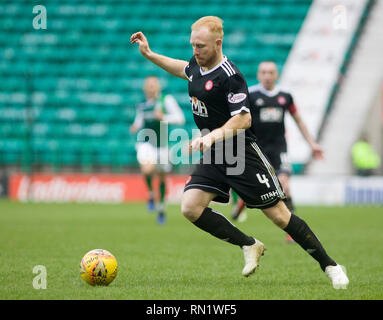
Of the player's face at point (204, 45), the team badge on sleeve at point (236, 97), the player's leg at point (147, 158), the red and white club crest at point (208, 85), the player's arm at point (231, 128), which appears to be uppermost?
the player's face at point (204, 45)

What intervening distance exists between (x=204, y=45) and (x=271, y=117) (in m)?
4.38

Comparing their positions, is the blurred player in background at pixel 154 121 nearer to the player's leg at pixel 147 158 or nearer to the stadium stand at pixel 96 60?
the player's leg at pixel 147 158

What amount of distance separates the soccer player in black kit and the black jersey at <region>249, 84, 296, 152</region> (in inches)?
148

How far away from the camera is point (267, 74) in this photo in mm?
9781

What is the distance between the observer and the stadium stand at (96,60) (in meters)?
22.5

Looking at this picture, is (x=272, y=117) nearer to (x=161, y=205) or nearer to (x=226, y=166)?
(x=161, y=205)

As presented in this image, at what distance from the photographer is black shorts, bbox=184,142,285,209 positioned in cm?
578

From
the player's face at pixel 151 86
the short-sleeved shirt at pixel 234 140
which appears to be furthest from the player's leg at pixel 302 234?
the player's face at pixel 151 86

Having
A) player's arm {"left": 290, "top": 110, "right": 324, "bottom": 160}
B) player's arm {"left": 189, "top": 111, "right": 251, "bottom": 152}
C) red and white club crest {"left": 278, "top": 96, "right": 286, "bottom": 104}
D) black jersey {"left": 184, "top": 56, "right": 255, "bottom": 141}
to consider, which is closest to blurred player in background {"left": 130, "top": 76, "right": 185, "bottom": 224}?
red and white club crest {"left": 278, "top": 96, "right": 286, "bottom": 104}

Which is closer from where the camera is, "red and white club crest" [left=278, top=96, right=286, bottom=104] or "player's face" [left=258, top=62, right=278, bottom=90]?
"player's face" [left=258, top=62, right=278, bottom=90]

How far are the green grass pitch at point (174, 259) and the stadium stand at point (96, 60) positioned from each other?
8690 mm

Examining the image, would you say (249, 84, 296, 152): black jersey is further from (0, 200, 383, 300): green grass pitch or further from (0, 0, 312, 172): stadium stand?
(0, 0, 312, 172): stadium stand

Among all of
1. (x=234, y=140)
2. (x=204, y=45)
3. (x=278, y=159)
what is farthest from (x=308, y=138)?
(x=204, y=45)

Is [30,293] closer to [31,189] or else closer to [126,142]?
[31,189]
